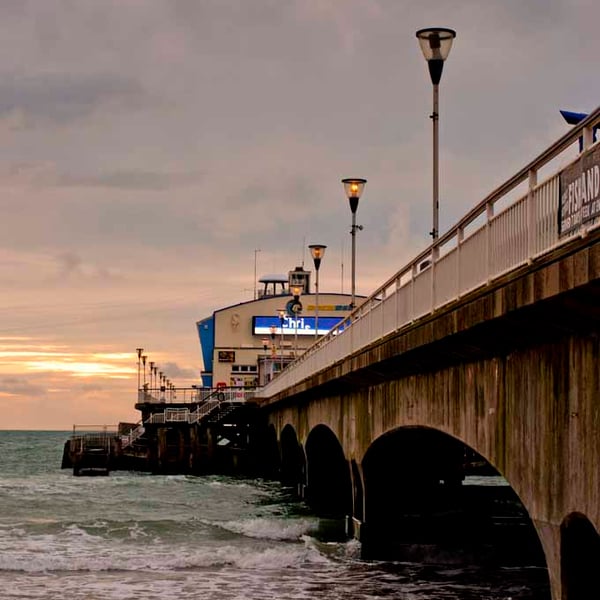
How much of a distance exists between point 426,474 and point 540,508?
17341 mm

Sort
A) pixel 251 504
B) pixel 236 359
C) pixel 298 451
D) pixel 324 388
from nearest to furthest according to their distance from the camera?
pixel 324 388 → pixel 251 504 → pixel 298 451 → pixel 236 359

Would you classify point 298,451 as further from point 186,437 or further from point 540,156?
point 540,156

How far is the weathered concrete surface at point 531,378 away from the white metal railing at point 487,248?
439mm

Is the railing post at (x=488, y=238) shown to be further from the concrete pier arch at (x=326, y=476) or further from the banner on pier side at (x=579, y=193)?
the concrete pier arch at (x=326, y=476)

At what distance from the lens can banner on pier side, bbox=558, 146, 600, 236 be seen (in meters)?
11.1

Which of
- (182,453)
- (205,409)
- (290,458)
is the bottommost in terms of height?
(290,458)

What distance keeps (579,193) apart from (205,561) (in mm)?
18225

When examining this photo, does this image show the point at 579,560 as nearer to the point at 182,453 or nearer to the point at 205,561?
the point at 205,561

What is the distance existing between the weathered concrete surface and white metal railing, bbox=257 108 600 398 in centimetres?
44

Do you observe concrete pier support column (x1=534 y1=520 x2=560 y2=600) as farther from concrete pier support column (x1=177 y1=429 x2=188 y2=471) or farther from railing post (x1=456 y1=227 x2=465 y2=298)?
concrete pier support column (x1=177 y1=429 x2=188 y2=471)

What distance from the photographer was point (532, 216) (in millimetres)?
13211

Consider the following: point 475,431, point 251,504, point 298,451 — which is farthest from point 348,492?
point 475,431

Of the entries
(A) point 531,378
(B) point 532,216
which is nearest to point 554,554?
(A) point 531,378

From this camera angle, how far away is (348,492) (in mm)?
43062
